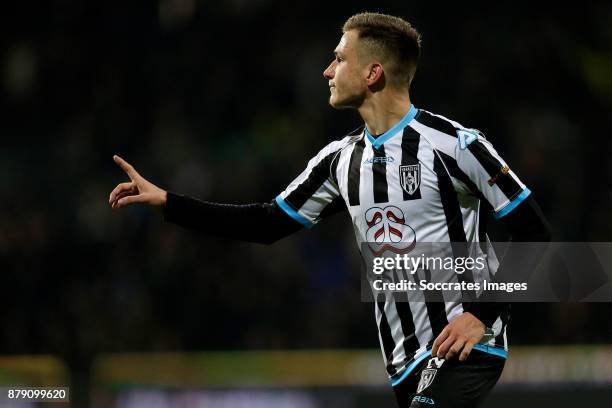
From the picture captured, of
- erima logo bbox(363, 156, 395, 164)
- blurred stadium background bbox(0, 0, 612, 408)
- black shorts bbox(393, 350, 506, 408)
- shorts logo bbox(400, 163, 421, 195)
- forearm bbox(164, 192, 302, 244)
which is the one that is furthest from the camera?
blurred stadium background bbox(0, 0, 612, 408)

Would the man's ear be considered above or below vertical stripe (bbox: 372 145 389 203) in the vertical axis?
above

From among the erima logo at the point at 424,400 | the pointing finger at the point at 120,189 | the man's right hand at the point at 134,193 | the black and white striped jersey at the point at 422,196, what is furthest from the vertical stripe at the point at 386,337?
the pointing finger at the point at 120,189

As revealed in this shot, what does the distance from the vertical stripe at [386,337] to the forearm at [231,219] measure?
0.58m

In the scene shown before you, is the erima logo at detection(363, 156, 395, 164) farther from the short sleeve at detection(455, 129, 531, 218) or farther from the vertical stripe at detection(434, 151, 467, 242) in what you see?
the short sleeve at detection(455, 129, 531, 218)

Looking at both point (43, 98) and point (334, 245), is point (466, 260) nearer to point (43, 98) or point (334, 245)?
point (334, 245)

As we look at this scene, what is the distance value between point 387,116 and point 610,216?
5.48m

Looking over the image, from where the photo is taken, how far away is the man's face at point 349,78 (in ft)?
14.2

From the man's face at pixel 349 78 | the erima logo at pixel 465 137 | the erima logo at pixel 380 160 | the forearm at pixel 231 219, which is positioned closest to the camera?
the erima logo at pixel 465 137

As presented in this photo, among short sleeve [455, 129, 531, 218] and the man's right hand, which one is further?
the man's right hand

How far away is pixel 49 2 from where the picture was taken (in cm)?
1187

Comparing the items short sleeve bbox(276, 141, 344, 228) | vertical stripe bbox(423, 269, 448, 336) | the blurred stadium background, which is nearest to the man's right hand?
short sleeve bbox(276, 141, 344, 228)

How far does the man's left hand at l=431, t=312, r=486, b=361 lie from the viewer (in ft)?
12.6

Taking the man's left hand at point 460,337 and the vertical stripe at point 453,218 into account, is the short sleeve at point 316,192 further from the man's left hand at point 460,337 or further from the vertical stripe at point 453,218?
the man's left hand at point 460,337

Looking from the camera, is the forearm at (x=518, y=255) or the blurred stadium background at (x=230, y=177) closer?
the forearm at (x=518, y=255)
